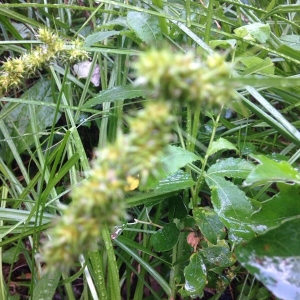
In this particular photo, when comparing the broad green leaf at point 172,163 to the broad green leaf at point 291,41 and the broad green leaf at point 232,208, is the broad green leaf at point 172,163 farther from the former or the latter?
the broad green leaf at point 291,41

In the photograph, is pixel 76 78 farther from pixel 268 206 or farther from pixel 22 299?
pixel 268 206

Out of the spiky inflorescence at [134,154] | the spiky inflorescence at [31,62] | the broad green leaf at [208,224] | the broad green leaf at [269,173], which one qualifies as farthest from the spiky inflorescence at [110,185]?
the broad green leaf at [208,224]

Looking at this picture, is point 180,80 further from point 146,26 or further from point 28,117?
point 28,117

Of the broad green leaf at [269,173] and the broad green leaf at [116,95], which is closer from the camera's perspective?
the broad green leaf at [269,173]

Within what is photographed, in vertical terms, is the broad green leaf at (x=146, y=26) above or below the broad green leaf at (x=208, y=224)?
above

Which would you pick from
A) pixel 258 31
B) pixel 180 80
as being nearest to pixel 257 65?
pixel 258 31
